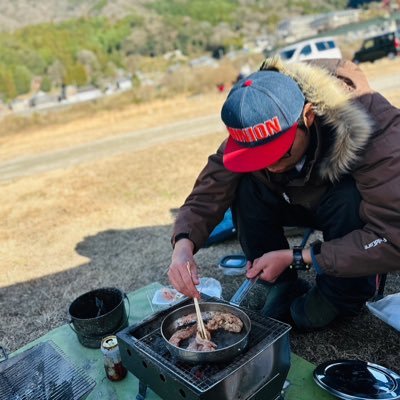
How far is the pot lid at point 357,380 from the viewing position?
5.97ft

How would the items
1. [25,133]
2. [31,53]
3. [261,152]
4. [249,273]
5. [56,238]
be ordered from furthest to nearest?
[31,53] < [25,133] < [56,238] < [249,273] < [261,152]

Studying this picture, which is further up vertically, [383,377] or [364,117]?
[364,117]

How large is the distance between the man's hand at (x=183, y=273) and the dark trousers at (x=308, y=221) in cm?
41

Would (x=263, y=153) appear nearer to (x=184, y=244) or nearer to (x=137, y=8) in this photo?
(x=184, y=244)

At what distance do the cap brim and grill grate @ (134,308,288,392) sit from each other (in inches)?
25.1

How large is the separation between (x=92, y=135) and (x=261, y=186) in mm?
11468

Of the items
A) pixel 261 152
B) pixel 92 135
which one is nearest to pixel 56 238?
pixel 261 152

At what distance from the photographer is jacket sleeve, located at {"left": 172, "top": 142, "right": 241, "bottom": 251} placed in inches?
89.7

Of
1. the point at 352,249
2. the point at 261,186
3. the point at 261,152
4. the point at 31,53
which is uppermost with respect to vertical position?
the point at 31,53

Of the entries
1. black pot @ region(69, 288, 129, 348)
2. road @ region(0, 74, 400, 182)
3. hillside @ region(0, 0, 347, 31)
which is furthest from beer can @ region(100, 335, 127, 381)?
hillside @ region(0, 0, 347, 31)

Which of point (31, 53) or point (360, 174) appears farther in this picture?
point (31, 53)

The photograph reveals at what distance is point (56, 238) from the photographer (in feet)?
15.6

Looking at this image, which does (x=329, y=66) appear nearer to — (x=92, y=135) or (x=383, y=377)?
(x=383, y=377)

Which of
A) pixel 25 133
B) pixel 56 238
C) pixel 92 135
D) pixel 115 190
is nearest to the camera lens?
pixel 56 238
